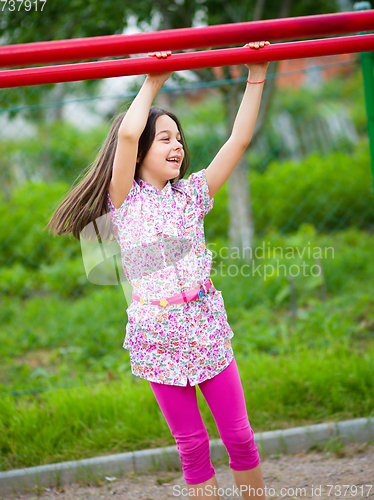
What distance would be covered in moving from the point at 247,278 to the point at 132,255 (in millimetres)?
2380

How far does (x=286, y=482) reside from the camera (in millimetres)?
1858

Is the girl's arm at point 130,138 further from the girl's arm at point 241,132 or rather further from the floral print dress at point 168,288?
the girl's arm at point 241,132

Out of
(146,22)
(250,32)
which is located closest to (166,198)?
(250,32)

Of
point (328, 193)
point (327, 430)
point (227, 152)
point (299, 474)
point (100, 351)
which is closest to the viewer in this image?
point (227, 152)

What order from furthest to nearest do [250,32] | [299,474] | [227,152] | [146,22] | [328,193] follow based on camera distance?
[328,193], [146,22], [299,474], [227,152], [250,32]

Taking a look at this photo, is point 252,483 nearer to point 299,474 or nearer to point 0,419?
point 299,474

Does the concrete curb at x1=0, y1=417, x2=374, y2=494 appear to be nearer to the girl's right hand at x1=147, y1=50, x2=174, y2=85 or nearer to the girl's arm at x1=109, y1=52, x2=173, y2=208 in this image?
the girl's arm at x1=109, y1=52, x2=173, y2=208

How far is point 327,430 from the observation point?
6.84 feet

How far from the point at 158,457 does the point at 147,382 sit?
0.40 metres

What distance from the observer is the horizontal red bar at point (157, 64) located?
1.40m

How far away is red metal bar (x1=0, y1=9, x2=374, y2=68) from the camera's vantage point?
1.34m

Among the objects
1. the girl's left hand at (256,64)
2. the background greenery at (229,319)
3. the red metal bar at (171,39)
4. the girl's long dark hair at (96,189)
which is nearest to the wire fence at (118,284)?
the background greenery at (229,319)

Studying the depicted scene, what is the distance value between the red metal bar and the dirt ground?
1.52 metres

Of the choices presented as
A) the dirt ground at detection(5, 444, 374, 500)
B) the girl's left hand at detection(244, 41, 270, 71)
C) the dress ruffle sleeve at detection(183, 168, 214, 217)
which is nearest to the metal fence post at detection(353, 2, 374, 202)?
the girl's left hand at detection(244, 41, 270, 71)
